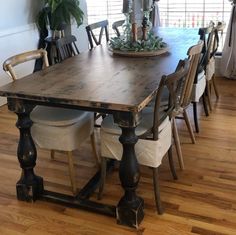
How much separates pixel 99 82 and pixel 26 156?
2.20ft

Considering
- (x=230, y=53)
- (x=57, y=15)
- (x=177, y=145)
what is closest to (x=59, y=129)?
(x=177, y=145)

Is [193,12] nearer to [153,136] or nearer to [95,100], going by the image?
[153,136]

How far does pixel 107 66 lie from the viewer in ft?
8.90

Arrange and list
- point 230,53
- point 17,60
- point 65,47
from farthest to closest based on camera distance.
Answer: point 230,53, point 65,47, point 17,60

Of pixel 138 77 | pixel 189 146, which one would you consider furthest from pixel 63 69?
pixel 189 146

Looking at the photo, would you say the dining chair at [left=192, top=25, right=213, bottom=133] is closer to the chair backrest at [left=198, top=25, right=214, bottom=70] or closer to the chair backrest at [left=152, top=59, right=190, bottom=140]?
the chair backrest at [left=198, top=25, right=214, bottom=70]

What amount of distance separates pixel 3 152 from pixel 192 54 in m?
1.81

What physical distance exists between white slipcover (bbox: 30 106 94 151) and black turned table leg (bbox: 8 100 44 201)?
0.27 ft

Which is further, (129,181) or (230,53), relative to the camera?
(230,53)

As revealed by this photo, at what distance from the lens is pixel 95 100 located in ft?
6.41

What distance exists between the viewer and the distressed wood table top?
1.97m

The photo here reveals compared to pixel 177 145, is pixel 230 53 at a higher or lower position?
higher

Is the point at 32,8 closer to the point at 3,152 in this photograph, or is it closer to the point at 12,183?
the point at 3,152

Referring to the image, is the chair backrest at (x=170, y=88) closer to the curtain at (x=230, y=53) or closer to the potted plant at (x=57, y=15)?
the potted plant at (x=57, y=15)
